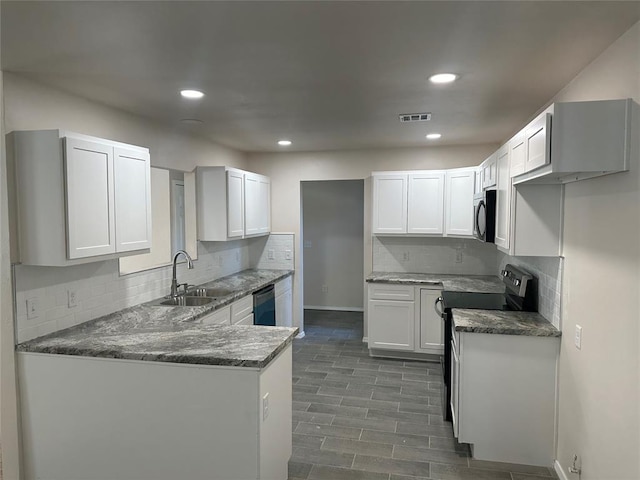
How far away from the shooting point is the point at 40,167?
2422 mm

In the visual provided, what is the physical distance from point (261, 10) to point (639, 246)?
1.83m

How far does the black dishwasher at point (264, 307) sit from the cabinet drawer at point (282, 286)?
0.18m

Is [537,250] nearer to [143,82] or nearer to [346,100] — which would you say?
[346,100]

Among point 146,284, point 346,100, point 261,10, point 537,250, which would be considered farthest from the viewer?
point 146,284

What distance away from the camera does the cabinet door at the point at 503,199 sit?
9.87ft

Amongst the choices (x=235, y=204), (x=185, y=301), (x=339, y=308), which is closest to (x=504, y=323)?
(x=185, y=301)

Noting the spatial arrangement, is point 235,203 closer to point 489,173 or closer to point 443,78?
point 489,173

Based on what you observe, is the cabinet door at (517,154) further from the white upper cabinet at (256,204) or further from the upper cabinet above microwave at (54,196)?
the white upper cabinet at (256,204)

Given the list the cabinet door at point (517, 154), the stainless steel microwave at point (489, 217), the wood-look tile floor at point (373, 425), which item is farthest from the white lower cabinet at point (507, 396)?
the cabinet door at point (517, 154)

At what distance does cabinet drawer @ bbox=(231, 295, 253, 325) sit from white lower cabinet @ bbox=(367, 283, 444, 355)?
147 centimetres

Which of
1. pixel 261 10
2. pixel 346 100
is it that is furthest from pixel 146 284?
pixel 261 10

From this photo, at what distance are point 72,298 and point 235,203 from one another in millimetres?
2167

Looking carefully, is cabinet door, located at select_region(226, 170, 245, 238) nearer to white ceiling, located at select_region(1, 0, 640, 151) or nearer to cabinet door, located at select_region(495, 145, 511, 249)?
white ceiling, located at select_region(1, 0, 640, 151)

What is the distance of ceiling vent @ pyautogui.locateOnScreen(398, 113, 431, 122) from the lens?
3.55 metres
